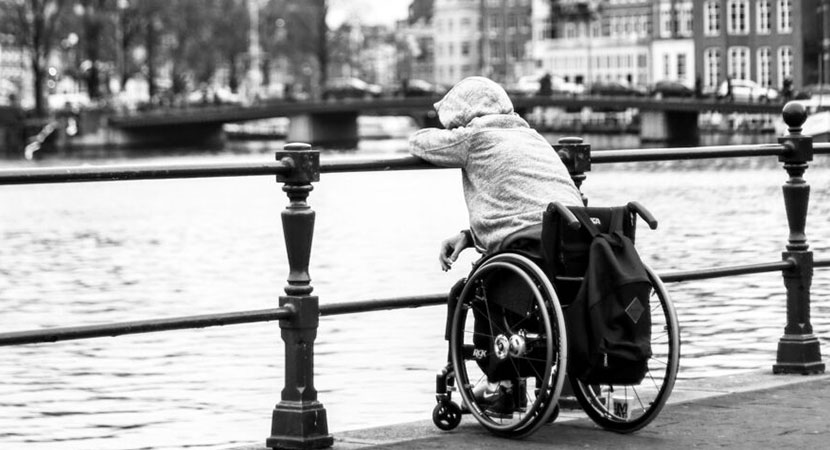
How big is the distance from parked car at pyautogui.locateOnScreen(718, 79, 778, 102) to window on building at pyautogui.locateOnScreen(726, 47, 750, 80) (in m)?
7.79

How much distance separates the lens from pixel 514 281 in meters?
6.35

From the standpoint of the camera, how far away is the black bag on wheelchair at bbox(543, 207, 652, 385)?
612 cm

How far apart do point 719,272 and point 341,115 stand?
92253 millimetres

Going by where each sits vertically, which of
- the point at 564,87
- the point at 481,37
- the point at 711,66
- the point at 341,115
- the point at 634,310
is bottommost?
the point at 341,115

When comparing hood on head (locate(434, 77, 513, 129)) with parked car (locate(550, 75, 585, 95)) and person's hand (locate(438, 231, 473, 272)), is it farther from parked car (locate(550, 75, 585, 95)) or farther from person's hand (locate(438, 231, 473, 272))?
parked car (locate(550, 75, 585, 95))

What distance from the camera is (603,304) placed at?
20.1 feet

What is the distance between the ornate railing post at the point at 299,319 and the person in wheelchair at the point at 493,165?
445mm

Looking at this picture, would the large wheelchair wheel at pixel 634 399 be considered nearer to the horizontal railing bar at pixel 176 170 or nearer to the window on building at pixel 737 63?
the horizontal railing bar at pixel 176 170

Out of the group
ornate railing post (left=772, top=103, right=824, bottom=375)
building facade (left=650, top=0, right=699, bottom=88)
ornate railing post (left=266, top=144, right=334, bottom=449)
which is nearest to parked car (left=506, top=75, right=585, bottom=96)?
building facade (left=650, top=0, right=699, bottom=88)

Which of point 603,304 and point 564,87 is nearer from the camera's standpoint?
point 603,304

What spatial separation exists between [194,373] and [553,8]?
120m

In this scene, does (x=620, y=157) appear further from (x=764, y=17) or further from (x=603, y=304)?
(x=764, y=17)

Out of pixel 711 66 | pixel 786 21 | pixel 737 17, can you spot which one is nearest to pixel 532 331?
pixel 786 21

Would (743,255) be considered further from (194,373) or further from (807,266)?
(807,266)
